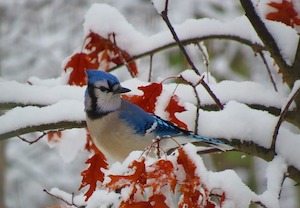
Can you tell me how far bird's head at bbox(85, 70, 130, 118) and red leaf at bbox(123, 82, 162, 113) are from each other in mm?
42

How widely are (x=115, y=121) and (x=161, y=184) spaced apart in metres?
0.65

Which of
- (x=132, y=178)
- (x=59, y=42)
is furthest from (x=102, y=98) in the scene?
(x=59, y=42)

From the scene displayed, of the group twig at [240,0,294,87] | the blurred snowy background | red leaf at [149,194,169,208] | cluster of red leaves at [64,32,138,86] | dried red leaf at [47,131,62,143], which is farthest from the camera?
the blurred snowy background

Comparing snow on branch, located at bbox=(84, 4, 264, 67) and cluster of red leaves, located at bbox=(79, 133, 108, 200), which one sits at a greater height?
snow on branch, located at bbox=(84, 4, 264, 67)

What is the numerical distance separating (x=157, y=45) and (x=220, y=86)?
0.75ft

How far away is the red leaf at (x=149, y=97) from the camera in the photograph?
4.87ft

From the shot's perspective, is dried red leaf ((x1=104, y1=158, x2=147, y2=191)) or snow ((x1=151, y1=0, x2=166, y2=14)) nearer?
dried red leaf ((x1=104, y1=158, x2=147, y2=191))

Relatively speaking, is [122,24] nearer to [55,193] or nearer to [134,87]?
[134,87]

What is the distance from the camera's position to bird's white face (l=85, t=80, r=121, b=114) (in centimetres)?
170

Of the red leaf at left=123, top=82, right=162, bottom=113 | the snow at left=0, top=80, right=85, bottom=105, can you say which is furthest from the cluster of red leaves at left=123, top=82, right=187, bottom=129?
the snow at left=0, top=80, right=85, bottom=105

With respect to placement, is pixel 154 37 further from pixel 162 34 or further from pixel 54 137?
pixel 54 137

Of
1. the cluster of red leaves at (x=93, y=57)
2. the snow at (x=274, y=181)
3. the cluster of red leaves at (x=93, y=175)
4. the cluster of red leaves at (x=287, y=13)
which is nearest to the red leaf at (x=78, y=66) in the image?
the cluster of red leaves at (x=93, y=57)

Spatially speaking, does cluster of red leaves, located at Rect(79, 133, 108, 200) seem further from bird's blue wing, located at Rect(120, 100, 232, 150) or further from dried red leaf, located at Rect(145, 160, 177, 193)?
dried red leaf, located at Rect(145, 160, 177, 193)

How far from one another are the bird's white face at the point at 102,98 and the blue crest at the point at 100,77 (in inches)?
0.5
